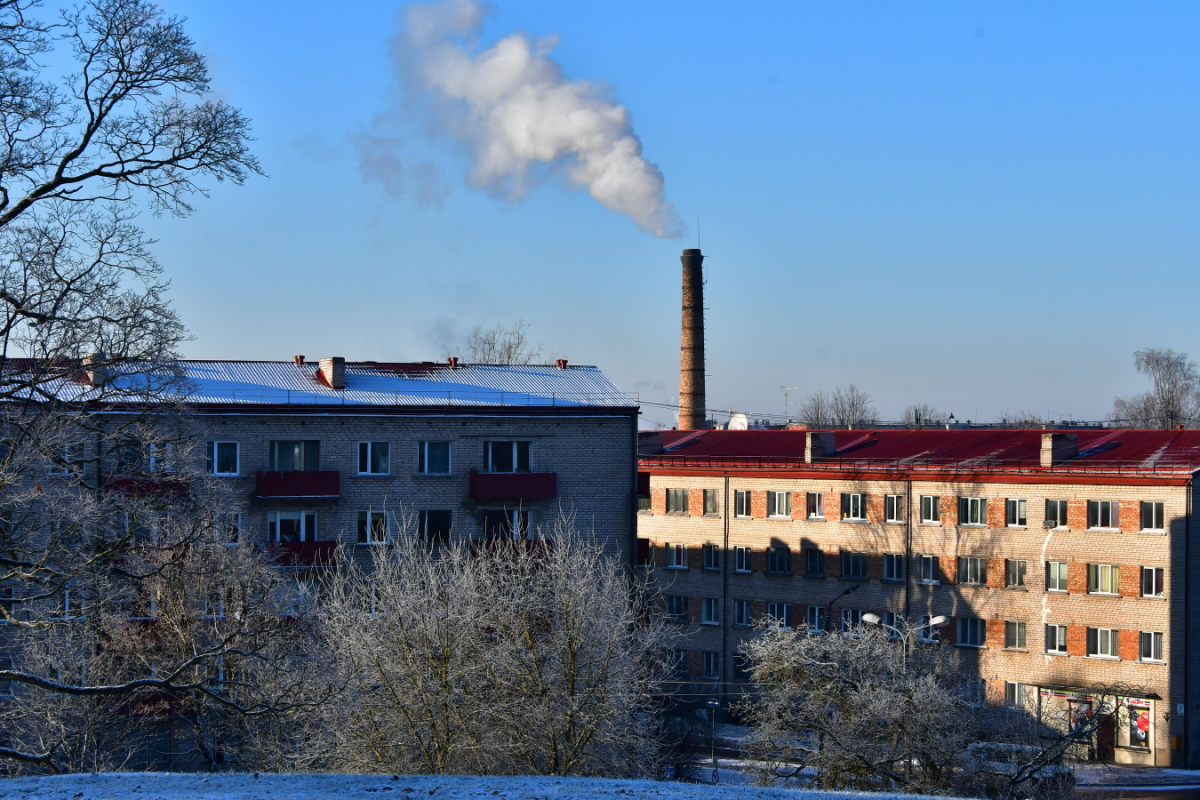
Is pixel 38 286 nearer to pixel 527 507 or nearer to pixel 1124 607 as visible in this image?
pixel 527 507

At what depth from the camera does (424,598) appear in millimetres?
23000

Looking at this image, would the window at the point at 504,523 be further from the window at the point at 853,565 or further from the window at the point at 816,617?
the window at the point at 853,565

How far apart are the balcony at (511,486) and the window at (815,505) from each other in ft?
62.9

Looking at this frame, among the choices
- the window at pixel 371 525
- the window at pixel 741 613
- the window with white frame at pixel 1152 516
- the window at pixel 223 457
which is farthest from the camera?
the window at pixel 741 613

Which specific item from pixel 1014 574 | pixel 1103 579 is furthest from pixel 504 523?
pixel 1103 579

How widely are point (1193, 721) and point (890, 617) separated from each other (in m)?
11.9

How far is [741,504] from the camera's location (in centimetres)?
5309

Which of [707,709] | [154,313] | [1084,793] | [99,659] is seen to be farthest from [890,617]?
[154,313]

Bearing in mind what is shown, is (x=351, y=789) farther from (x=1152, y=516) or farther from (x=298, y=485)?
(x=1152, y=516)

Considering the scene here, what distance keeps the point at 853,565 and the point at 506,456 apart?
66.3 feet

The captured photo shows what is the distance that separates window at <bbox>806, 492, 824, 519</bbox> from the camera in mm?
50969

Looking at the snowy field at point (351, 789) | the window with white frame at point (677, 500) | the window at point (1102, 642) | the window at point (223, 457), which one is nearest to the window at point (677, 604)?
the window with white frame at point (677, 500)

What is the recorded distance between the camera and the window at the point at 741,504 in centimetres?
5291

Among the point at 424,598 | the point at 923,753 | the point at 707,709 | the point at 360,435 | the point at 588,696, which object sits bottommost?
the point at 707,709
